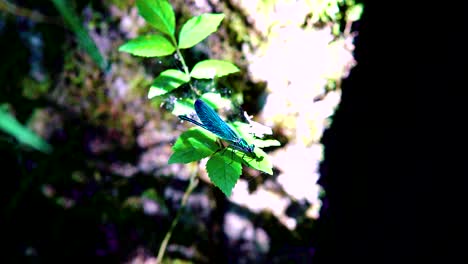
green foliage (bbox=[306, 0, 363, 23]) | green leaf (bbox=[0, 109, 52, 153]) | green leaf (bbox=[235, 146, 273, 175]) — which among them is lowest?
green leaf (bbox=[0, 109, 52, 153])

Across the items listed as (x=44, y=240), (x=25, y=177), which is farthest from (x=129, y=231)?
(x=25, y=177)

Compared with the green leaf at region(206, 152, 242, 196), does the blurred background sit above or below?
above

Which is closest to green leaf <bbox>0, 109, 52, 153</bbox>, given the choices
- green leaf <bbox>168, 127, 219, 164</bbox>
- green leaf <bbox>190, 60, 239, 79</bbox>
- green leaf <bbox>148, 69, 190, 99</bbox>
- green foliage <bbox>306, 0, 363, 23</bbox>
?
green leaf <bbox>168, 127, 219, 164</bbox>

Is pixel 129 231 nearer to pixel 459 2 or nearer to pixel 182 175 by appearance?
pixel 182 175

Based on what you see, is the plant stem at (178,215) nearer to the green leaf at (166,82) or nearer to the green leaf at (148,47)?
the green leaf at (166,82)

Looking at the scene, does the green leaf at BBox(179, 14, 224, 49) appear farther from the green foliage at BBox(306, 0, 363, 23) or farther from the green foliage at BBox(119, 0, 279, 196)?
the green foliage at BBox(306, 0, 363, 23)

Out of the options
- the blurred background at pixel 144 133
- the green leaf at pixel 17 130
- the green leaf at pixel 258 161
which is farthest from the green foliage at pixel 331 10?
the green leaf at pixel 17 130

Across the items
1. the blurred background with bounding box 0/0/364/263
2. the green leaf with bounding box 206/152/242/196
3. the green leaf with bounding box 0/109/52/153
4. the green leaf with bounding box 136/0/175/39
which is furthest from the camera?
the blurred background with bounding box 0/0/364/263

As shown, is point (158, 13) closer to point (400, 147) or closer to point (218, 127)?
point (218, 127)
